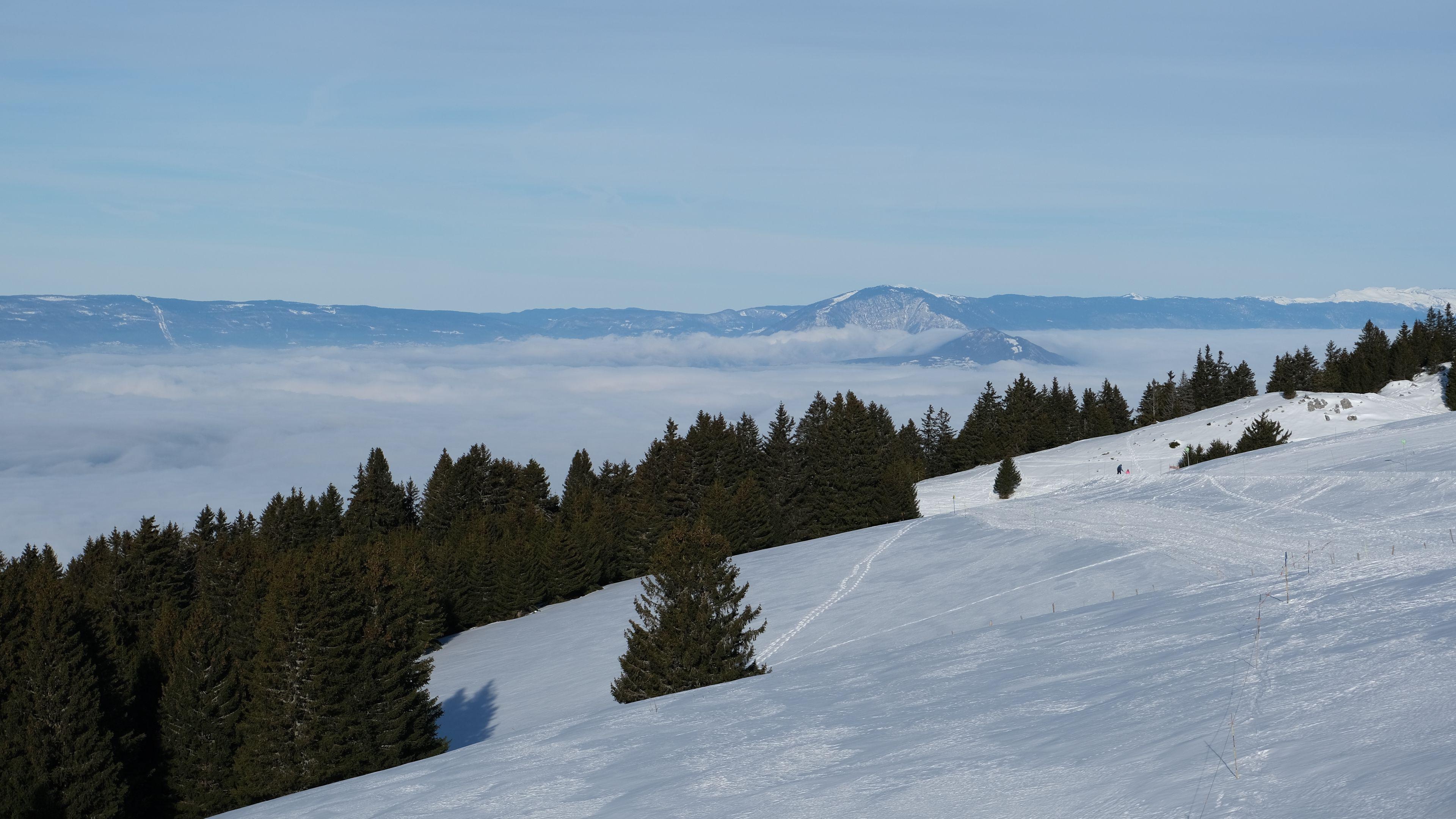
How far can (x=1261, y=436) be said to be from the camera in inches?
3034

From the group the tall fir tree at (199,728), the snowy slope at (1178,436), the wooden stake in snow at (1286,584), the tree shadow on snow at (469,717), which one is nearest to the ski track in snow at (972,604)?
the wooden stake in snow at (1286,584)

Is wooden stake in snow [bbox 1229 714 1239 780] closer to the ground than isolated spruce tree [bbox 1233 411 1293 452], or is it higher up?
higher up

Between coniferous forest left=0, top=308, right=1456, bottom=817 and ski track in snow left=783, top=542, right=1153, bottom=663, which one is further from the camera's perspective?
ski track in snow left=783, top=542, right=1153, bottom=663

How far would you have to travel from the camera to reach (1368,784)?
988 cm

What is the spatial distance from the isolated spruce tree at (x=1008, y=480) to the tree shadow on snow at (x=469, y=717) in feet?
149

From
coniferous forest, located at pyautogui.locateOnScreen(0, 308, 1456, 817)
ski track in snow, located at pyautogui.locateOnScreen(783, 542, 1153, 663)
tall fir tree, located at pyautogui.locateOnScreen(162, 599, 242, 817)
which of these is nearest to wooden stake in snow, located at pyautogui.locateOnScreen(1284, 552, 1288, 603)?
ski track in snow, located at pyautogui.locateOnScreen(783, 542, 1153, 663)

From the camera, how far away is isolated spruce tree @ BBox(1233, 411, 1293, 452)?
76.9 m

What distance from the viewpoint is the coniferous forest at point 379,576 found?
3344cm

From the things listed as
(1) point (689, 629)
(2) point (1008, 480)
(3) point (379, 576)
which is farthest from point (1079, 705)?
(2) point (1008, 480)

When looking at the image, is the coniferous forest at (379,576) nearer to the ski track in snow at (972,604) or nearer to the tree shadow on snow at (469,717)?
the tree shadow on snow at (469,717)

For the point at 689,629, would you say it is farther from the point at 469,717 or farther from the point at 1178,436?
the point at 1178,436

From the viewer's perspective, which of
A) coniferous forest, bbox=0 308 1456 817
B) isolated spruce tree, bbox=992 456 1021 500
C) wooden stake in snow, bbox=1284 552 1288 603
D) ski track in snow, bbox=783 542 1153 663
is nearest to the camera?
wooden stake in snow, bbox=1284 552 1288 603

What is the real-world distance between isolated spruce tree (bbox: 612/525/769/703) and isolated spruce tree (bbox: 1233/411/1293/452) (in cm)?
5714

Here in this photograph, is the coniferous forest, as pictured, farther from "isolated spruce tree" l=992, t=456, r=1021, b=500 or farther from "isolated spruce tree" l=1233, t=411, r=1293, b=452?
"isolated spruce tree" l=992, t=456, r=1021, b=500
